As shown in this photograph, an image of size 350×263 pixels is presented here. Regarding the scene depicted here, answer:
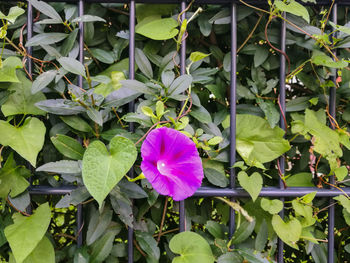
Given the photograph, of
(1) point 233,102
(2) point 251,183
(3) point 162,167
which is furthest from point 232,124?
(3) point 162,167

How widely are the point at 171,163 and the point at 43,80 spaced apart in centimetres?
46

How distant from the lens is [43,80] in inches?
42.8

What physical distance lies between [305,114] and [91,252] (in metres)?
0.81

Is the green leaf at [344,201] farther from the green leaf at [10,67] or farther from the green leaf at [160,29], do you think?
the green leaf at [10,67]

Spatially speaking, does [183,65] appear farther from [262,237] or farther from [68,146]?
[262,237]

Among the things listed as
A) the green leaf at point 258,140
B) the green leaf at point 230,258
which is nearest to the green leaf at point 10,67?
the green leaf at point 258,140

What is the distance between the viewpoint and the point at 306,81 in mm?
1242

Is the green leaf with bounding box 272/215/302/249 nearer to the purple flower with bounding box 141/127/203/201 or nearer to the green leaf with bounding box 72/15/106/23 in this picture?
the purple flower with bounding box 141/127/203/201

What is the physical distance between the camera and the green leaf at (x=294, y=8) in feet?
3.54

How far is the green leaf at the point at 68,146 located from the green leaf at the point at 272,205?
583 millimetres

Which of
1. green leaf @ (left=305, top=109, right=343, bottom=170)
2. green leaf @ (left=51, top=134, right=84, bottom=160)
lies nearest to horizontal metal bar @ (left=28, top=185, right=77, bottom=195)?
green leaf @ (left=51, top=134, right=84, bottom=160)

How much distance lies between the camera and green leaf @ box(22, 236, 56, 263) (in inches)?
42.3

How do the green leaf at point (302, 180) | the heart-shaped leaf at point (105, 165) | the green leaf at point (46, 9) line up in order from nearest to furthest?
the heart-shaped leaf at point (105, 165), the green leaf at point (46, 9), the green leaf at point (302, 180)

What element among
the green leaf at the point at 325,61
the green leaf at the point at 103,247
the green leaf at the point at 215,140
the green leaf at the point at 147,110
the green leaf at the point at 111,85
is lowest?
the green leaf at the point at 103,247
